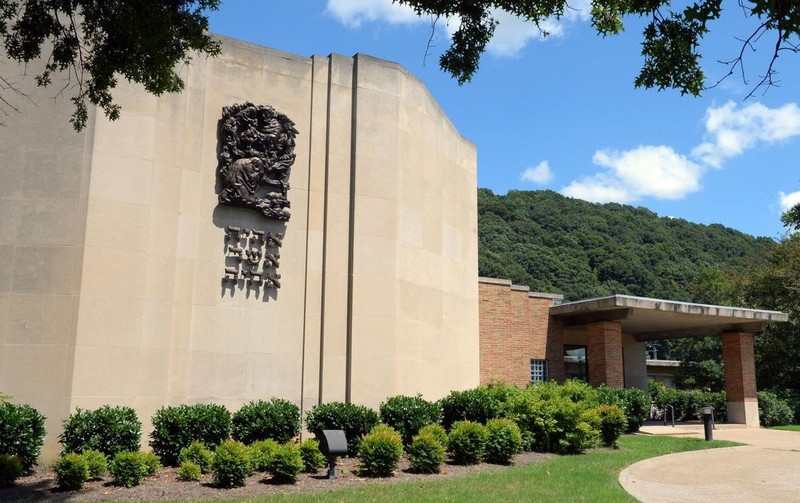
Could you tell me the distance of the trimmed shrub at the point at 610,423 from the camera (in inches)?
679

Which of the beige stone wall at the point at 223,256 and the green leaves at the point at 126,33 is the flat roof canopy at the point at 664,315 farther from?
the green leaves at the point at 126,33

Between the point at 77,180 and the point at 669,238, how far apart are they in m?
72.2

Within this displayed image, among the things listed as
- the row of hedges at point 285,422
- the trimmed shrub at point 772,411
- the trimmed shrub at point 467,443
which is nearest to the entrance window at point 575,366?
the trimmed shrub at point 772,411

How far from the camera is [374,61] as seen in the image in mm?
18141

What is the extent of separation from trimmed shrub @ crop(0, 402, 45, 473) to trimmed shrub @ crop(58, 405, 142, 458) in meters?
0.39

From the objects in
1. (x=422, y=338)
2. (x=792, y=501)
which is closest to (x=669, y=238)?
(x=422, y=338)

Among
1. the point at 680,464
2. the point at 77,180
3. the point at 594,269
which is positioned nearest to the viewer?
the point at 77,180

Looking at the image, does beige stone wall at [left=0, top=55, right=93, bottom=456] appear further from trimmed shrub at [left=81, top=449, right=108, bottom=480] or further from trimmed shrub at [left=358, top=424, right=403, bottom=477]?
trimmed shrub at [left=358, top=424, right=403, bottom=477]

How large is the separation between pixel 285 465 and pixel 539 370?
54.3 feet

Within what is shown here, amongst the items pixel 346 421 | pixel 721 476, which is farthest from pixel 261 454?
pixel 721 476

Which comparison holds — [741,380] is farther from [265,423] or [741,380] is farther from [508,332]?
[265,423]

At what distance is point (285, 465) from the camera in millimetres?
11578

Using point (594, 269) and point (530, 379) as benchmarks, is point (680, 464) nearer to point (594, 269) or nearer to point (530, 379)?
point (530, 379)

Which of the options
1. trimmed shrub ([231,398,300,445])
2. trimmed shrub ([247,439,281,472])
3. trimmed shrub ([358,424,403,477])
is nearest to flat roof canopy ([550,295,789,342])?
trimmed shrub ([358,424,403,477])
